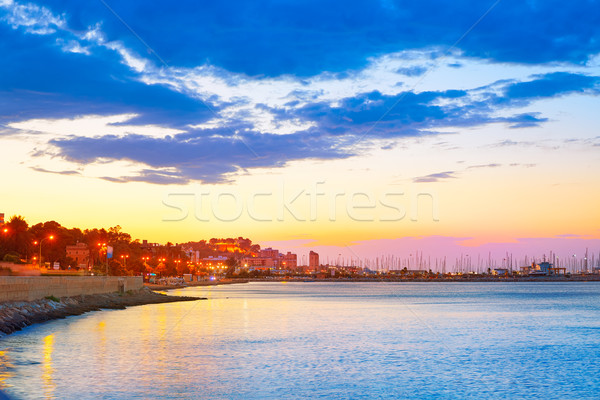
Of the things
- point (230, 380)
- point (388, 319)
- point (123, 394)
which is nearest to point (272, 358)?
point (230, 380)

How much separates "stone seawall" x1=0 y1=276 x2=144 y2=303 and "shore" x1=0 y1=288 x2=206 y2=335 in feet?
1.86

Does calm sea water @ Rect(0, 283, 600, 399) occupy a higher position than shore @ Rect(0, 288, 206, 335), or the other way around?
shore @ Rect(0, 288, 206, 335)

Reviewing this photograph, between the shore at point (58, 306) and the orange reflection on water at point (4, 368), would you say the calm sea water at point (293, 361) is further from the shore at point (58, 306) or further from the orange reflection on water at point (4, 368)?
the shore at point (58, 306)

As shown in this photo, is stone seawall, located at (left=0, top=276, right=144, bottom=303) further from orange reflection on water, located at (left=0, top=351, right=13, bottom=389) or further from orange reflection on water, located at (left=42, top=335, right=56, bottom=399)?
orange reflection on water, located at (left=0, top=351, right=13, bottom=389)

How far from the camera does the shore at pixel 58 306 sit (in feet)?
144

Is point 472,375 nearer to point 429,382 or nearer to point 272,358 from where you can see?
point 429,382

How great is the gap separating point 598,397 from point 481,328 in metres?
30.6

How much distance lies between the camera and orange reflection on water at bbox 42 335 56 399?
24.0 metres

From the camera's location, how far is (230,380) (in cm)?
2827

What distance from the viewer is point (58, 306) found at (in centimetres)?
5944

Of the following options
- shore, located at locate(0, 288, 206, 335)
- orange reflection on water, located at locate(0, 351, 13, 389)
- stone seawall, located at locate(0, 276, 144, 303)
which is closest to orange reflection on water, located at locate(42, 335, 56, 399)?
orange reflection on water, located at locate(0, 351, 13, 389)

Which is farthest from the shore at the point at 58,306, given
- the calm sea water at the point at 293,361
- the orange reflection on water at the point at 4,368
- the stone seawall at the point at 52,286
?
the orange reflection on water at the point at 4,368

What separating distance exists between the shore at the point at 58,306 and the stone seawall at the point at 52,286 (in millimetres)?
565

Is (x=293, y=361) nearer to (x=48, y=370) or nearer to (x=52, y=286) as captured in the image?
(x=48, y=370)
